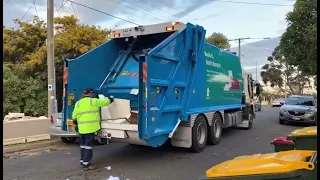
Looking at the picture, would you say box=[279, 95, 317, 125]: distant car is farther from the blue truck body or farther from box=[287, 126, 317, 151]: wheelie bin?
box=[287, 126, 317, 151]: wheelie bin

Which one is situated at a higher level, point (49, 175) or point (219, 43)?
point (219, 43)

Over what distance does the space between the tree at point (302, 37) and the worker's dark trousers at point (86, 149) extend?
1184 cm

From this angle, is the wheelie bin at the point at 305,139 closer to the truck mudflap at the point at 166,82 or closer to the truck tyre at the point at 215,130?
the truck mudflap at the point at 166,82

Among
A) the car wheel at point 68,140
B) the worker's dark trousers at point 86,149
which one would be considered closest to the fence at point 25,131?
the car wheel at point 68,140

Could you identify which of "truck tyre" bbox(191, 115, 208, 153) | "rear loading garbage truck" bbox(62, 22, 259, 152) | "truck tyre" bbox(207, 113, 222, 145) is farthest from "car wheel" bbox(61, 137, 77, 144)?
"truck tyre" bbox(207, 113, 222, 145)

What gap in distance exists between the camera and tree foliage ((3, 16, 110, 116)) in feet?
48.4

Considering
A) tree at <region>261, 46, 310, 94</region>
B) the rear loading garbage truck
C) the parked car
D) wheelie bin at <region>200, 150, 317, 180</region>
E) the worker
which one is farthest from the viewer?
tree at <region>261, 46, 310, 94</region>

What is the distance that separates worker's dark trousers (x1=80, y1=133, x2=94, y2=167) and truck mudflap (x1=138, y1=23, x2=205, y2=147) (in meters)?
1.09

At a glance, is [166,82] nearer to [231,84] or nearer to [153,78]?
[153,78]

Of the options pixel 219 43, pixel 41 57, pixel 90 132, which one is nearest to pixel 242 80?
pixel 90 132

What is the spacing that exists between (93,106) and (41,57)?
1050cm

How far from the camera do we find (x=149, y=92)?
5930 mm

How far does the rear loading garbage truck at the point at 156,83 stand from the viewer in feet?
20.1

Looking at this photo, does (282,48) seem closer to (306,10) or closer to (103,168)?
(306,10)
